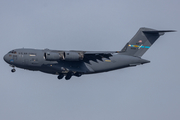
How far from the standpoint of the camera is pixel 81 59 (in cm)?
1852

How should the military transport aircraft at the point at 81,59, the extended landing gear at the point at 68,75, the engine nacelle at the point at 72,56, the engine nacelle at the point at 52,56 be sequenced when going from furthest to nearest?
the extended landing gear at the point at 68,75 → the military transport aircraft at the point at 81,59 → the engine nacelle at the point at 72,56 → the engine nacelle at the point at 52,56

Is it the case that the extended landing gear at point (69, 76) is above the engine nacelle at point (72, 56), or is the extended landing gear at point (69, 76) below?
below

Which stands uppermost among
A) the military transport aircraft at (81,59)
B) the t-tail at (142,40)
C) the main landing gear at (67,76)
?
the t-tail at (142,40)

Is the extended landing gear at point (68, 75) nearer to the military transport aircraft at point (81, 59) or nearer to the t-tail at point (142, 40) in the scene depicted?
the military transport aircraft at point (81, 59)

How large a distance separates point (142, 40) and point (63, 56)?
21.0ft

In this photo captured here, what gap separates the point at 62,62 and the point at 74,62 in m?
0.85

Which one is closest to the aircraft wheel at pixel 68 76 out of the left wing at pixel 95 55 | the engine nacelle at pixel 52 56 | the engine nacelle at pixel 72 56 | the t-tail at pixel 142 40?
the left wing at pixel 95 55

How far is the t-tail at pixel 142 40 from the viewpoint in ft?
68.1

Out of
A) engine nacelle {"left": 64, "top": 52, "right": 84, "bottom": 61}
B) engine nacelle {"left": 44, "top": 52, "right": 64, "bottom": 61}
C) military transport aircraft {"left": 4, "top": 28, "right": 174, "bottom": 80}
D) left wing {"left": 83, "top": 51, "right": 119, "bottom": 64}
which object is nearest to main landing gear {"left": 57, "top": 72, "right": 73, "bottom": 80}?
military transport aircraft {"left": 4, "top": 28, "right": 174, "bottom": 80}

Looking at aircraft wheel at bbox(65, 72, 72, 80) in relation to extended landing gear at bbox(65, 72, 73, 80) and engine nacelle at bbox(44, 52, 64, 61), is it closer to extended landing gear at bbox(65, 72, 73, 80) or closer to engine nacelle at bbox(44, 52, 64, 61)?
extended landing gear at bbox(65, 72, 73, 80)

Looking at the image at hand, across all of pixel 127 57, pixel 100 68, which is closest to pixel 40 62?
pixel 100 68

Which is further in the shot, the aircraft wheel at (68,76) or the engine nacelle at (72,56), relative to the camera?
the aircraft wheel at (68,76)

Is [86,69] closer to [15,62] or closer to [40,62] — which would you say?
[40,62]

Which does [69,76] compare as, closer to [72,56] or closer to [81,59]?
[81,59]
